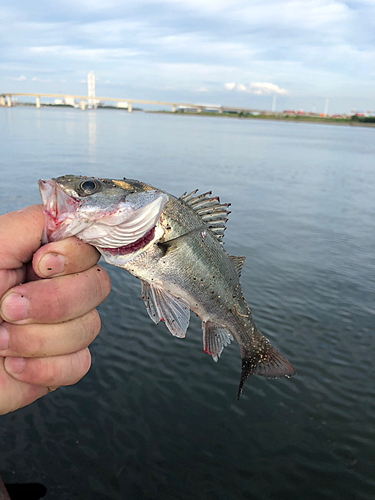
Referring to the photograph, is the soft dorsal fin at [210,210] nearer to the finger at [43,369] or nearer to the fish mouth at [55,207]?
the fish mouth at [55,207]

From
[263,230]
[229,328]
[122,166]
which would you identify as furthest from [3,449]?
[122,166]

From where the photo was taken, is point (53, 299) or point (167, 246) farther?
point (167, 246)

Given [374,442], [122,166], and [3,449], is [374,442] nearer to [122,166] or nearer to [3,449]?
[3,449]

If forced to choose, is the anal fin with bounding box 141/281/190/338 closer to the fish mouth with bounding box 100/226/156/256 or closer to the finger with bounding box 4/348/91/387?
the fish mouth with bounding box 100/226/156/256

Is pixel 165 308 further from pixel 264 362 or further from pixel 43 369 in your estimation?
pixel 264 362

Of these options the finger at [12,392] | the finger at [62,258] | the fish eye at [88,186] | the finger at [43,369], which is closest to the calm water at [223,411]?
the finger at [12,392]

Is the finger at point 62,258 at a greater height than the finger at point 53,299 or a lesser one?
greater

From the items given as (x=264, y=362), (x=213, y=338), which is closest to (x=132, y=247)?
Answer: (x=213, y=338)
